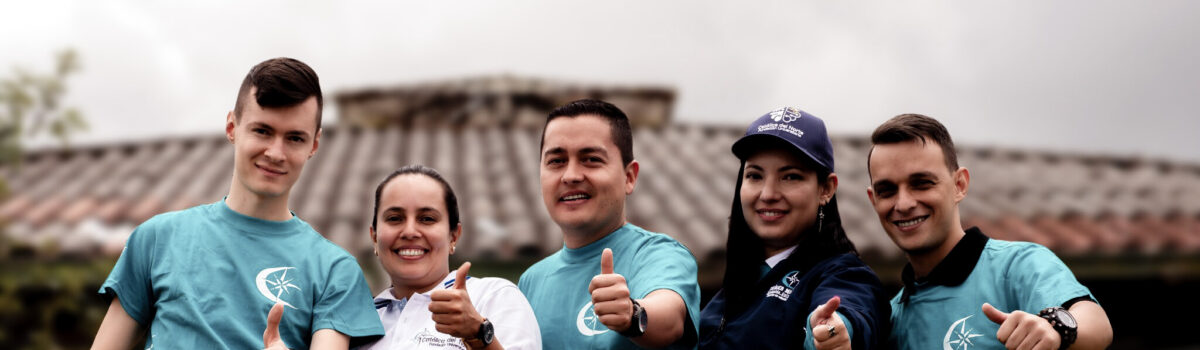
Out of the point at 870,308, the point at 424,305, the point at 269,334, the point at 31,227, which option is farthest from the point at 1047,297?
the point at 31,227

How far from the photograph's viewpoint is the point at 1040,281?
279cm

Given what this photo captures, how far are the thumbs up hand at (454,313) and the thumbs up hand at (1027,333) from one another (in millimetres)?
1380

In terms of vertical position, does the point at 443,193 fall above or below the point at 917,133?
below

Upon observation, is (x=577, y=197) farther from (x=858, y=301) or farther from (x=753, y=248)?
(x=858, y=301)

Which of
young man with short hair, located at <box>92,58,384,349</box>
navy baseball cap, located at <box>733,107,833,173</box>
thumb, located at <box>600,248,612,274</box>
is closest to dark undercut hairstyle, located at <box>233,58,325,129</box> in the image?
young man with short hair, located at <box>92,58,384,349</box>

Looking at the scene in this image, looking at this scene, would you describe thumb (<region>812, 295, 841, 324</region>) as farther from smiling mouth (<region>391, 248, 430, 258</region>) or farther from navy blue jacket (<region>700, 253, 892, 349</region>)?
smiling mouth (<region>391, 248, 430, 258</region>)

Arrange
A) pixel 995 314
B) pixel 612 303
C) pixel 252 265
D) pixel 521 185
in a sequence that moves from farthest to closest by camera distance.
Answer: pixel 521 185
pixel 252 265
pixel 995 314
pixel 612 303

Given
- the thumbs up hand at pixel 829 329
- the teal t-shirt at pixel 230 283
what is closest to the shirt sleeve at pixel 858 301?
the thumbs up hand at pixel 829 329

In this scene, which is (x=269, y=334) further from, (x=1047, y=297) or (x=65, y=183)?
(x=65, y=183)

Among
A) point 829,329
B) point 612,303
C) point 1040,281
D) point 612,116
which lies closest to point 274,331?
point 612,303

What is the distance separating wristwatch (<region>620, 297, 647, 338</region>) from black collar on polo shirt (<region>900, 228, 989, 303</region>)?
Answer: 3.41ft

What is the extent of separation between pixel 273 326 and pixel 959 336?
196 centimetres

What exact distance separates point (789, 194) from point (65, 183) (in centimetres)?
985

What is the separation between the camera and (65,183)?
10.6 meters
